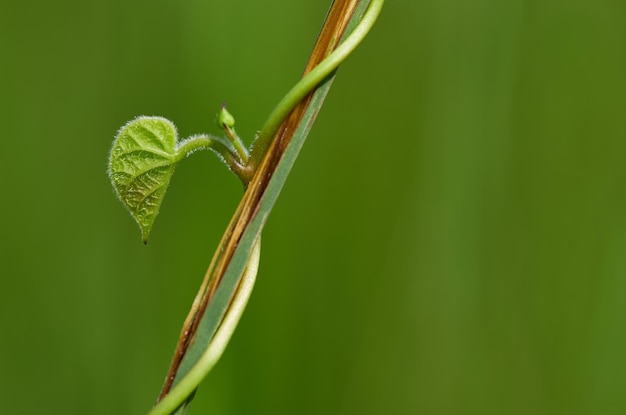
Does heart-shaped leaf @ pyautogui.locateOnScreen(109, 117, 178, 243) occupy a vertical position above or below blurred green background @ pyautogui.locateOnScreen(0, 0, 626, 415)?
above

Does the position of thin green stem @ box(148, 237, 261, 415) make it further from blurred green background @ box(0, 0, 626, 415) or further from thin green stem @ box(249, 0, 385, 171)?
blurred green background @ box(0, 0, 626, 415)

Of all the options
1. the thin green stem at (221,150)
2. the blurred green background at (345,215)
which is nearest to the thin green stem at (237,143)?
the thin green stem at (221,150)

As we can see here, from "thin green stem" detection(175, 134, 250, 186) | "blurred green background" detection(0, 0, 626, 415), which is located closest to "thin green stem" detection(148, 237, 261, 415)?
"thin green stem" detection(175, 134, 250, 186)

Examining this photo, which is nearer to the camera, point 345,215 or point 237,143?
point 237,143

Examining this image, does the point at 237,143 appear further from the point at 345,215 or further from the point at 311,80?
the point at 345,215

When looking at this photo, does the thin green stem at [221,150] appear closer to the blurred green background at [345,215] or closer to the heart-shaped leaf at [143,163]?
the heart-shaped leaf at [143,163]

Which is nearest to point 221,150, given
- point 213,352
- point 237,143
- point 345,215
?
point 237,143
